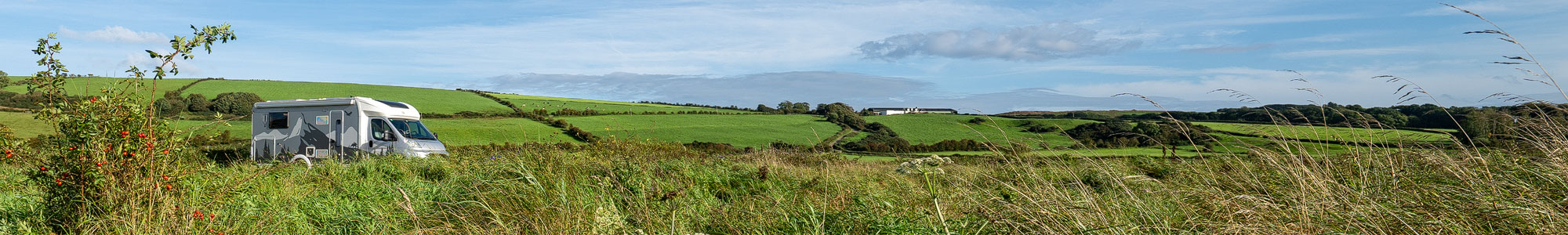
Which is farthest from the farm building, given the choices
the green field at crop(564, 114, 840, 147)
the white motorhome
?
the white motorhome

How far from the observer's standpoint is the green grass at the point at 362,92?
123 ft

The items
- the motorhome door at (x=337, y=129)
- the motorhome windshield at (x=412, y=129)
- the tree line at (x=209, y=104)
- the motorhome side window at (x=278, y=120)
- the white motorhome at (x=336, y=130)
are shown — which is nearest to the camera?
the white motorhome at (x=336, y=130)

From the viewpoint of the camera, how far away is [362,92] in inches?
1801

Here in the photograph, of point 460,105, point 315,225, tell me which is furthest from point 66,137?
point 460,105

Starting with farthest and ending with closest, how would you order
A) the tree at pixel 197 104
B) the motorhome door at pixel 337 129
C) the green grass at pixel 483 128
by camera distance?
the tree at pixel 197 104, the green grass at pixel 483 128, the motorhome door at pixel 337 129

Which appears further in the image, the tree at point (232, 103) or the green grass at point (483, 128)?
the tree at point (232, 103)

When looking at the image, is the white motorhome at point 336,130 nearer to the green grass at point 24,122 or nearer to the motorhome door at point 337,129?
the motorhome door at point 337,129

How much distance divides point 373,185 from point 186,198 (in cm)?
227

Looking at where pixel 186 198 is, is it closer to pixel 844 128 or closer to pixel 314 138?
pixel 314 138

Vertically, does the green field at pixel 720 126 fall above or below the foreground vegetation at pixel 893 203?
below

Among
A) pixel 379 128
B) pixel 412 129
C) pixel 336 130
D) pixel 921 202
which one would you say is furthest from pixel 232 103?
pixel 921 202

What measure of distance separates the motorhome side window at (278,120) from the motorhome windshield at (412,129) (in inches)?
90.8

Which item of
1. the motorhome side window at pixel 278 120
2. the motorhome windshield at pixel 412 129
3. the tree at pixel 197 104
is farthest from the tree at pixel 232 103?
the motorhome windshield at pixel 412 129

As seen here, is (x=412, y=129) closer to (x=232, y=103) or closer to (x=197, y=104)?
(x=197, y=104)
